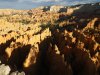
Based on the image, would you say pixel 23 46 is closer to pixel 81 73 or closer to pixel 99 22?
pixel 81 73

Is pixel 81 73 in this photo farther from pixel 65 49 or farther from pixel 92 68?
pixel 65 49

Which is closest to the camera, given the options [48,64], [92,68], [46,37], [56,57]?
[92,68]

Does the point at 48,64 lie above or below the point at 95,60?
→ below

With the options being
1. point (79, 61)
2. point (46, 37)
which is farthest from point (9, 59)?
point (46, 37)

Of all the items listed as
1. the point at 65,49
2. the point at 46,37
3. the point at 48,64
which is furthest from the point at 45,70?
the point at 46,37

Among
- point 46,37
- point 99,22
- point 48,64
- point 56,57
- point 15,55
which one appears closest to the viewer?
point 56,57

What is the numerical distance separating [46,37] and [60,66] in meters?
35.2

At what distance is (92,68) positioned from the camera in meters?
44.9

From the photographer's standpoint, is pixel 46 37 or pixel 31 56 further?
pixel 46 37

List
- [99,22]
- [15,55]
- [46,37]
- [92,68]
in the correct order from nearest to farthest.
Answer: [92,68] → [15,55] → [46,37] → [99,22]

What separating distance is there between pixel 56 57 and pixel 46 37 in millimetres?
32114

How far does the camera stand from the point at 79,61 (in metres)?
49.8

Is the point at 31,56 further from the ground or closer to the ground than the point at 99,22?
further from the ground

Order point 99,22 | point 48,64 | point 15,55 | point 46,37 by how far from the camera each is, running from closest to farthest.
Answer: point 48,64, point 15,55, point 46,37, point 99,22
